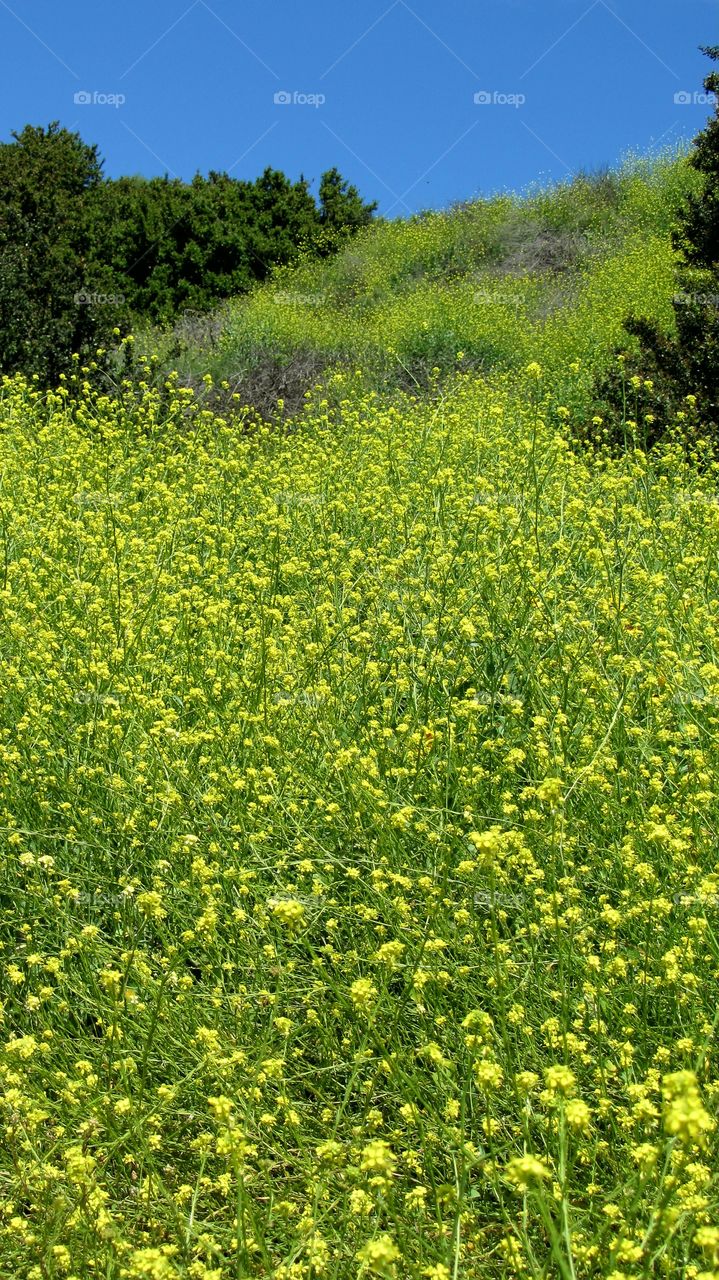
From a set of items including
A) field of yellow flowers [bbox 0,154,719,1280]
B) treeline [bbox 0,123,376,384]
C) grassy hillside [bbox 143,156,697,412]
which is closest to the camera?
field of yellow flowers [bbox 0,154,719,1280]

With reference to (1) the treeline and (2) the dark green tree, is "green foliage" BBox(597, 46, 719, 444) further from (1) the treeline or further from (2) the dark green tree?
(2) the dark green tree

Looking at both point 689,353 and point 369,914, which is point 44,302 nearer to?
point 689,353

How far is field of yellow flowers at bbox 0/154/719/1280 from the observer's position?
6.11ft

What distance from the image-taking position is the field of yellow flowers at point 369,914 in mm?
1862

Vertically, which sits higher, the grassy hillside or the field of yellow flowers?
the grassy hillside

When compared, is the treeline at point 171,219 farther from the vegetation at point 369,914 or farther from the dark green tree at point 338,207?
the vegetation at point 369,914

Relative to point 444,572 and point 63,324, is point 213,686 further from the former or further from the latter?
point 63,324

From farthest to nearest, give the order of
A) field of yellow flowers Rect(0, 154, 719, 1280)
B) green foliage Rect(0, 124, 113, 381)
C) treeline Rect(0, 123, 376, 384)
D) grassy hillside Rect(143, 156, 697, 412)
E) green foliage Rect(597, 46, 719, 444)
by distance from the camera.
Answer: treeline Rect(0, 123, 376, 384)
grassy hillside Rect(143, 156, 697, 412)
green foliage Rect(0, 124, 113, 381)
green foliage Rect(597, 46, 719, 444)
field of yellow flowers Rect(0, 154, 719, 1280)

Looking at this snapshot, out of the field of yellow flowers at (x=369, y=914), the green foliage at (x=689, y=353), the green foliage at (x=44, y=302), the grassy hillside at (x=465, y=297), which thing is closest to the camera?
the field of yellow flowers at (x=369, y=914)

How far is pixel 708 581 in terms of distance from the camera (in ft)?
14.5

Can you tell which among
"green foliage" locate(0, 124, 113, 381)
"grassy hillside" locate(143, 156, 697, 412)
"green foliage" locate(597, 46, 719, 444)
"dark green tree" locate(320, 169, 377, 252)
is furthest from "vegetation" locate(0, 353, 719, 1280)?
"dark green tree" locate(320, 169, 377, 252)

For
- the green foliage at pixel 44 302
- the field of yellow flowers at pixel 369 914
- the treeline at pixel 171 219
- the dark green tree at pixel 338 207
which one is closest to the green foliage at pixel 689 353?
the field of yellow flowers at pixel 369 914

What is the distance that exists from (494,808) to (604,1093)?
1.01 meters

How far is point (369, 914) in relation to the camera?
Result: 2344 mm
